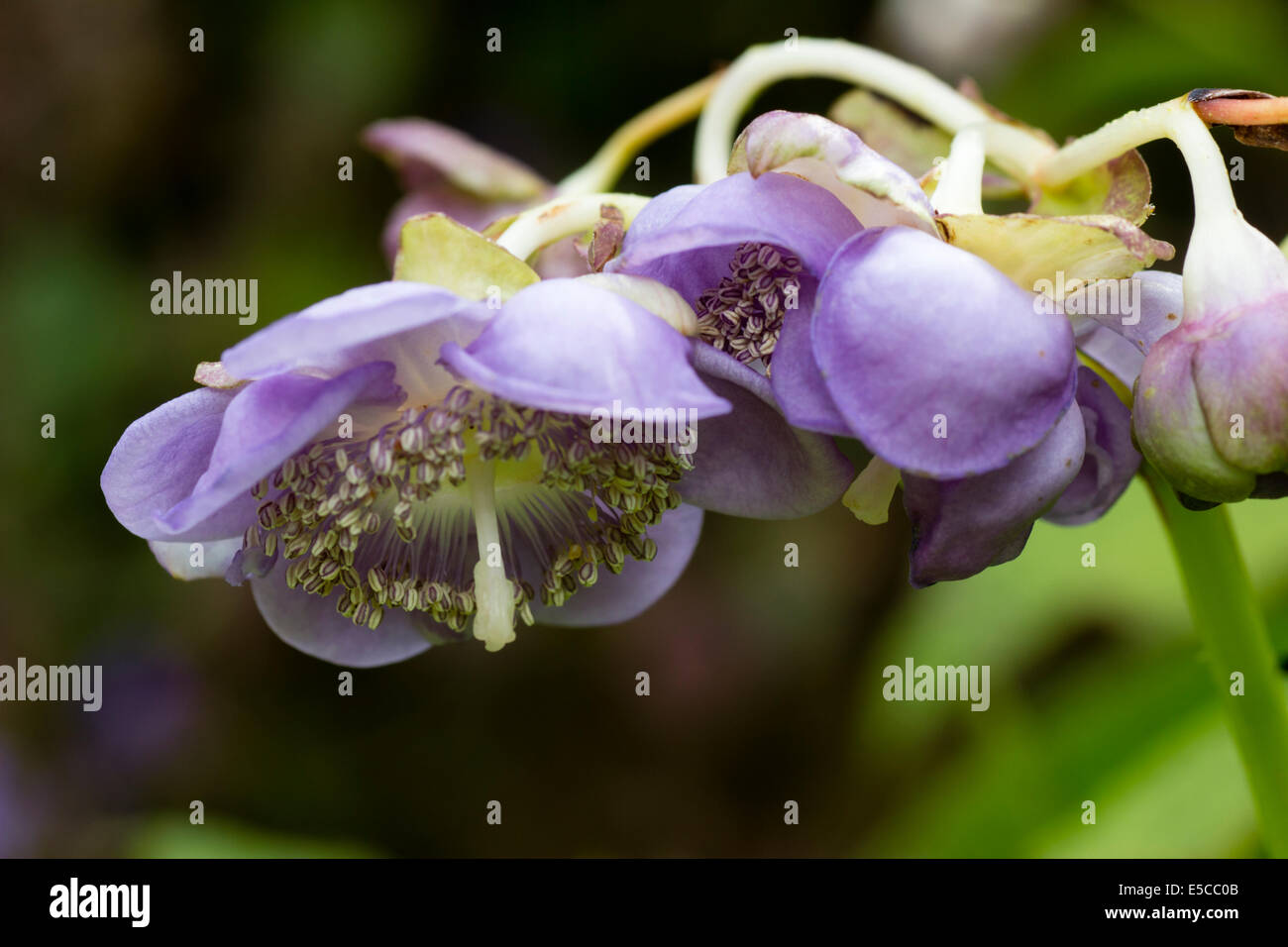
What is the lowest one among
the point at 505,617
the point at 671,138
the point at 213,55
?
the point at 505,617

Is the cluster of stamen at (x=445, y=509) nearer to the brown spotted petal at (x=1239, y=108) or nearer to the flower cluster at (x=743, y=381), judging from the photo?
→ the flower cluster at (x=743, y=381)

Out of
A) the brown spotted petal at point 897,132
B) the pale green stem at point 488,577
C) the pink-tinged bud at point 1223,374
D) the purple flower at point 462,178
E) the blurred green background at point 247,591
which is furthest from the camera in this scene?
the blurred green background at point 247,591

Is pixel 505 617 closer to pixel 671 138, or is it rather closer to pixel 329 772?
pixel 671 138

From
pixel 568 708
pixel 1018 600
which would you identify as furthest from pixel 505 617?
pixel 568 708

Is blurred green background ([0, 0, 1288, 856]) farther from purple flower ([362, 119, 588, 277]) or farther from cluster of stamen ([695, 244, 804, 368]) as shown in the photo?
cluster of stamen ([695, 244, 804, 368])

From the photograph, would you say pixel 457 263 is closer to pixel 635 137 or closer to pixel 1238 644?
pixel 635 137

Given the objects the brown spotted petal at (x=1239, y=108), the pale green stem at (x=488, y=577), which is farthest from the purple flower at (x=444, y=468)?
the brown spotted petal at (x=1239, y=108)
